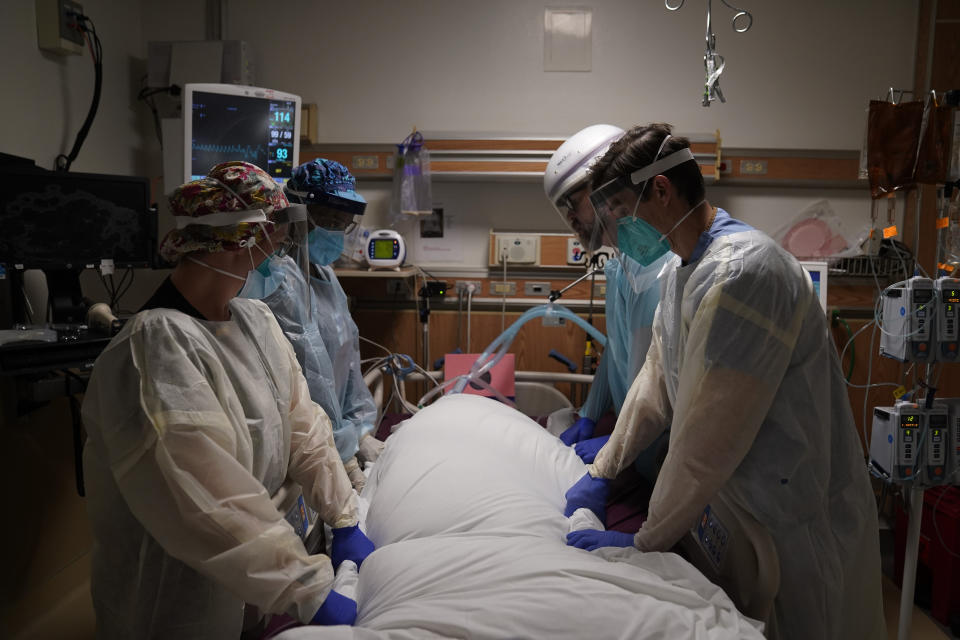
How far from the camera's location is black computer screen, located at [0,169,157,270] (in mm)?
1804

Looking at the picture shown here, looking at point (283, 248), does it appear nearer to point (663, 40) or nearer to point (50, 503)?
point (50, 503)

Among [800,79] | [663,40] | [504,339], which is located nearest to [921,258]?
[800,79]

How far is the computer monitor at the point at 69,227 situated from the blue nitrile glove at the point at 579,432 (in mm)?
1655

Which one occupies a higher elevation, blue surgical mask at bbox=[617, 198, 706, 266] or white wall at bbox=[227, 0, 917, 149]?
white wall at bbox=[227, 0, 917, 149]

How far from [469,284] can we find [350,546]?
1.93 m

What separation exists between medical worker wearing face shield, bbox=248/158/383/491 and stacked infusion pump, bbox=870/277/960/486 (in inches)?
68.6

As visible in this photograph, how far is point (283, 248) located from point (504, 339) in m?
1.28

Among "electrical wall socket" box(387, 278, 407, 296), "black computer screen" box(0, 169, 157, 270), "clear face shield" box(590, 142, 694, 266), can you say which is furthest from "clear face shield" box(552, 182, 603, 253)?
"black computer screen" box(0, 169, 157, 270)

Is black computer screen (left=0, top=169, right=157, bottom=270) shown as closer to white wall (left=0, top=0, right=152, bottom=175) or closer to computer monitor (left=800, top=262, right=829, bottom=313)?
white wall (left=0, top=0, right=152, bottom=175)

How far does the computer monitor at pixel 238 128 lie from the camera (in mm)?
2377

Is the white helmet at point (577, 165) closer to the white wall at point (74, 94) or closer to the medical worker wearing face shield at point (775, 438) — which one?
the medical worker wearing face shield at point (775, 438)

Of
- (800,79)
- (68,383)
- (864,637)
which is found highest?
(800,79)

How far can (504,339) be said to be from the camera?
2.46 meters

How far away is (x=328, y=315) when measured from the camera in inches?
80.5
